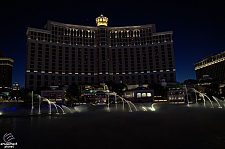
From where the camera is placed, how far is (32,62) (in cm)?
12325

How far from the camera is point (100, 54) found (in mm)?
139750

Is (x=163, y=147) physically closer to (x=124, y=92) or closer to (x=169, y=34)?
(x=124, y=92)

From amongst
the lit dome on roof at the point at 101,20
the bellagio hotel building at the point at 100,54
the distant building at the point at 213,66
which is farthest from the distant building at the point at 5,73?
the distant building at the point at 213,66

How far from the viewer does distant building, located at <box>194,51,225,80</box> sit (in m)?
132

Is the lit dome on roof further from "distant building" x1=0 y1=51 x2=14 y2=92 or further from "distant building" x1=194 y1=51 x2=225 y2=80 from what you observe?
"distant building" x1=0 y1=51 x2=14 y2=92

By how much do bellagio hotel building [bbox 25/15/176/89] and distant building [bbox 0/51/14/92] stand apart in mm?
74649

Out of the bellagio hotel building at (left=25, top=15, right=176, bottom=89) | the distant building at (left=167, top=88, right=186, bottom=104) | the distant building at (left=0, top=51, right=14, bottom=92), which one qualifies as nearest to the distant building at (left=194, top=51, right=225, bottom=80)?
the bellagio hotel building at (left=25, top=15, right=176, bottom=89)

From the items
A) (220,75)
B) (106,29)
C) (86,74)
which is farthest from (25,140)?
(220,75)

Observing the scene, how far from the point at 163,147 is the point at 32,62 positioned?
12726 cm

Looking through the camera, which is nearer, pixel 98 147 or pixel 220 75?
pixel 98 147

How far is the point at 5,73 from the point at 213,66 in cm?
19232

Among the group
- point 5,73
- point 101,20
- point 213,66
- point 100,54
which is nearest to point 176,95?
point 100,54

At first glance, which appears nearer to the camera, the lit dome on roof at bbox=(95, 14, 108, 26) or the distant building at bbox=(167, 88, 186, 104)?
the distant building at bbox=(167, 88, 186, 104)

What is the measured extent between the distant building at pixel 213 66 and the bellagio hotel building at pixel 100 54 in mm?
35161
